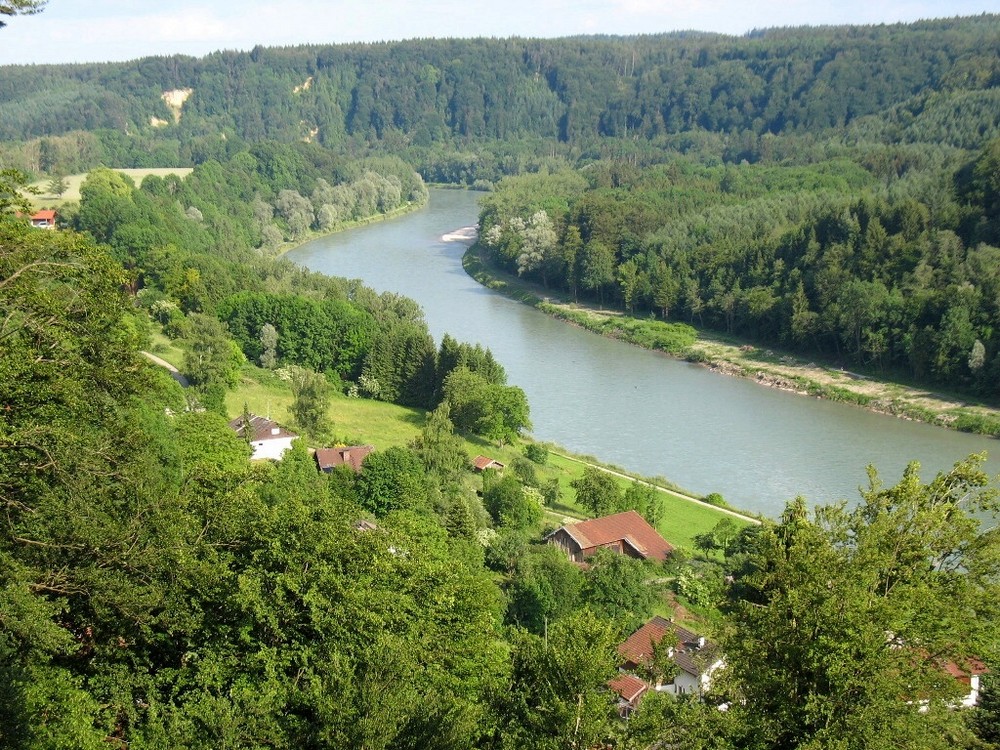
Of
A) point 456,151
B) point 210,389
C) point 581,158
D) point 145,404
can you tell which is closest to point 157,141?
point 456,151

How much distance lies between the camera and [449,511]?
18.4 m

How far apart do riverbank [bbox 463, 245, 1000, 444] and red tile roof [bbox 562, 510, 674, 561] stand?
14615 millimetres

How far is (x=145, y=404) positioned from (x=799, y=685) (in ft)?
39.4

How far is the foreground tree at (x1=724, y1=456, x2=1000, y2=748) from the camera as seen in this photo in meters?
6.79

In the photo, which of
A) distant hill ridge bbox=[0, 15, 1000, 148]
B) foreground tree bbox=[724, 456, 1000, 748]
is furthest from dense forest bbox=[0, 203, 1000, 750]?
distant hill ridge bbox=[0, 15, 1000, 148]

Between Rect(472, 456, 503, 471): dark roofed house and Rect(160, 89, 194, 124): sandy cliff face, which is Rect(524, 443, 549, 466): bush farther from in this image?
Rect(160, 89, 194, 124): sandy cliff face

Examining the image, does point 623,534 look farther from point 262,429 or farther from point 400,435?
point 400,435

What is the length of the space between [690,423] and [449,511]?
14.0 metres

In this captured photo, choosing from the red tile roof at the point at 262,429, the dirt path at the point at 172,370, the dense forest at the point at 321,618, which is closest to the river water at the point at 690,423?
the red tile roof at the point at 262,429

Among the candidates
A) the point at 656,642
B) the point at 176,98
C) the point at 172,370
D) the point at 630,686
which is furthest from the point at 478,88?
the point at 630,686

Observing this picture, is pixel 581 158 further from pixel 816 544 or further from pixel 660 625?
pixel 816 544

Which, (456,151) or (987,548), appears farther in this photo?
A: (456,151)

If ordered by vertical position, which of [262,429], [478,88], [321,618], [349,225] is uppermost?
[321,618]

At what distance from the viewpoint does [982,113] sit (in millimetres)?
62844
